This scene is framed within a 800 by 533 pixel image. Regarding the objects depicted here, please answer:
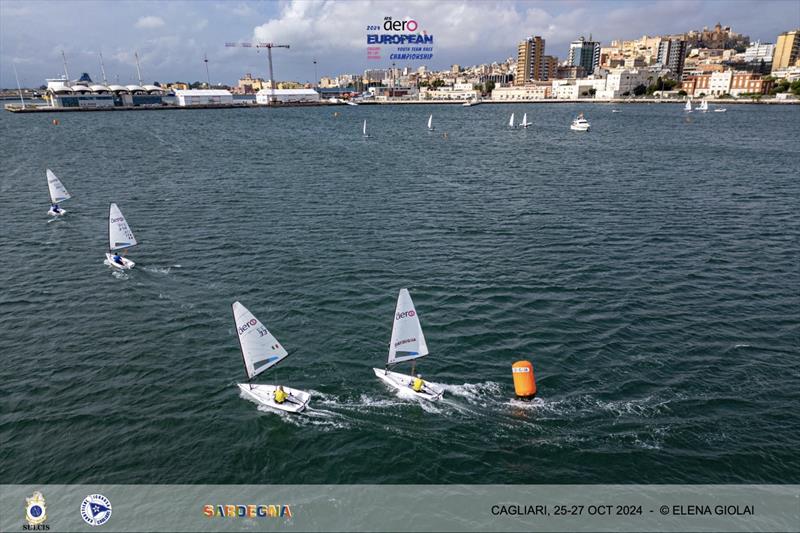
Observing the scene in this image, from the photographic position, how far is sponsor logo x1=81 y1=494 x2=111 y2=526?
2183 centimetres

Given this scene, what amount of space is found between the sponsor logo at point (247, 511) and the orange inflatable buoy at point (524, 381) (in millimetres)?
14001

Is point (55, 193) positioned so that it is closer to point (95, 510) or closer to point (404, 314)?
point (95, 510)

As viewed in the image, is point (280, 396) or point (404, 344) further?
point (404, 344)

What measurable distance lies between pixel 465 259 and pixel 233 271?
2301 centimetres

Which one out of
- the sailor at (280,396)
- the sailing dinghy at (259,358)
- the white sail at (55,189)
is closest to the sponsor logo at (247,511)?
the sailing dinghy at (259,358)

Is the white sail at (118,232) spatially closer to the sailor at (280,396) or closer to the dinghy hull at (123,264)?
the dinghy hull at (123,264)

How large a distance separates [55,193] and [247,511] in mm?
66558

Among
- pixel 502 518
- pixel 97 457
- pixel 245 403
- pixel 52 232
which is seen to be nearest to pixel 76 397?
pixel 97 457

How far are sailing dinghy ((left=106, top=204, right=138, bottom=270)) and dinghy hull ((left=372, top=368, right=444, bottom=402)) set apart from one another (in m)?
31.2

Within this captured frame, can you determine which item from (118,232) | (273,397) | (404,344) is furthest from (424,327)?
(118,232)

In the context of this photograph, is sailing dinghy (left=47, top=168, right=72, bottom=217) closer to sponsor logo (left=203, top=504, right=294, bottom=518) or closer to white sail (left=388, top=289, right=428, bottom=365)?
white sail (left=388, top=289, right=428, bottom=365)

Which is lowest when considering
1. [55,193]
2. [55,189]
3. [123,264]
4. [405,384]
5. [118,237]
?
[405,384]

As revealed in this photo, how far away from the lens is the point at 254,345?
2978 cm

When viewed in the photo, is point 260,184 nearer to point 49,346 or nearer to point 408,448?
point 49,346
